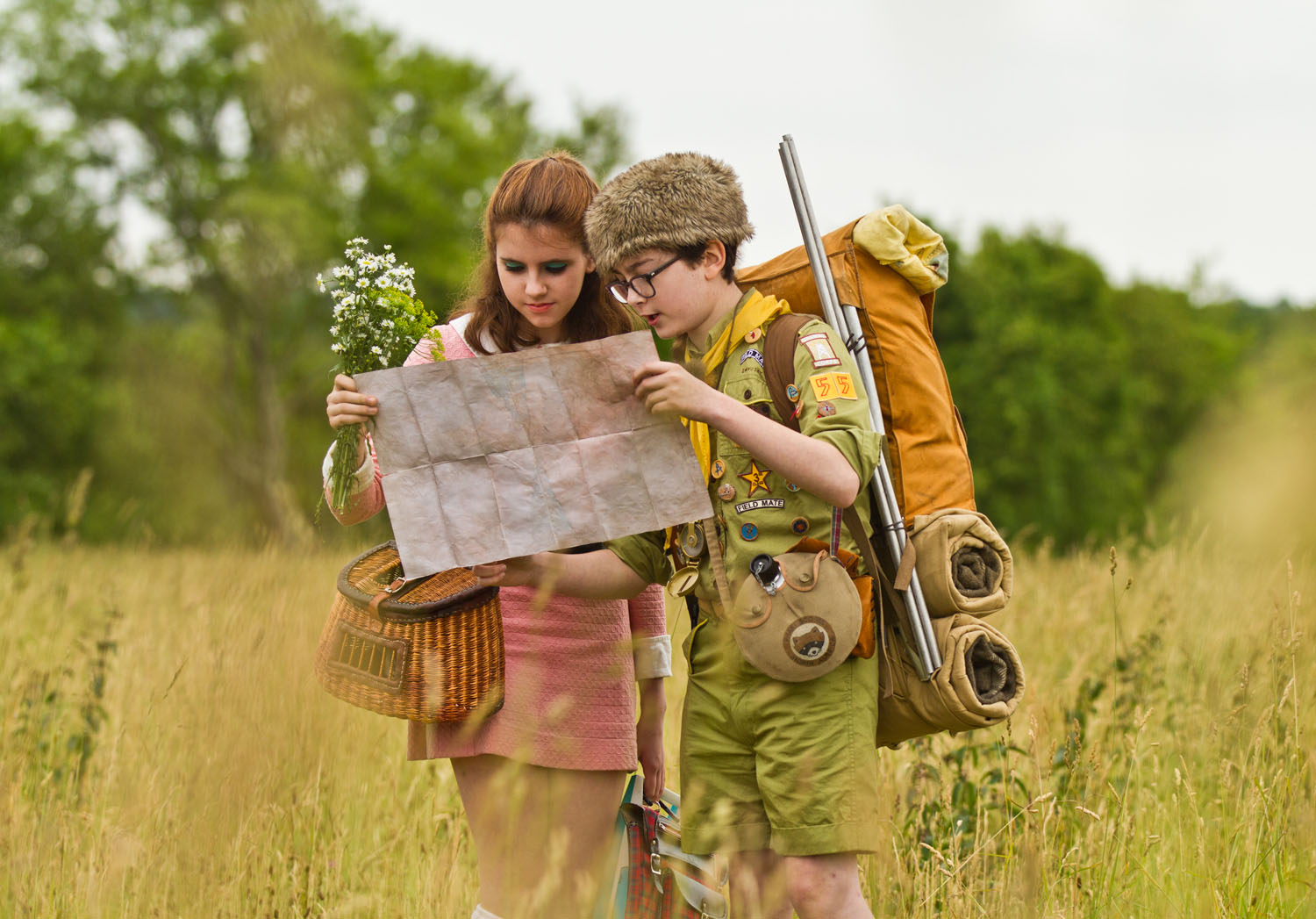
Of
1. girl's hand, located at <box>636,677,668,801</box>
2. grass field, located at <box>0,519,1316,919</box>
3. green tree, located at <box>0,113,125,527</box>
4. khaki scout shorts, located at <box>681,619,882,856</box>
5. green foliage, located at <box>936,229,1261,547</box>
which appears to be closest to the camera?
khaki scout shorts, located at <box>681,619,882,856</box>

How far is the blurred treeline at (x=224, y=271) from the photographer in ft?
98.6

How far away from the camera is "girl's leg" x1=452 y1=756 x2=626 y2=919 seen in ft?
8.99

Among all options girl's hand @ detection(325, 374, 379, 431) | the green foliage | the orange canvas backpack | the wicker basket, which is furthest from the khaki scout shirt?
the green foliage

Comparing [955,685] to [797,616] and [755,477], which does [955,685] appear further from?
[755,477]

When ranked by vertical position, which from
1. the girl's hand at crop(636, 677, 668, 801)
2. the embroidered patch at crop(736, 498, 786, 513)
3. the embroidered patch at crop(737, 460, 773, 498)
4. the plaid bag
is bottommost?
the plaid bag

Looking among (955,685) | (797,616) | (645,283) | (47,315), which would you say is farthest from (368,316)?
(47,315)

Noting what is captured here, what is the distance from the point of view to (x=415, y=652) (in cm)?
246

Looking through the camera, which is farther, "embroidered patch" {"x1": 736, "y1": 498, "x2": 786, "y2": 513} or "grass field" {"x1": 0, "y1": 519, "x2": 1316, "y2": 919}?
"grass field" {"x1": 0, "y1": 519, "x2": 1316, "y2": 919}

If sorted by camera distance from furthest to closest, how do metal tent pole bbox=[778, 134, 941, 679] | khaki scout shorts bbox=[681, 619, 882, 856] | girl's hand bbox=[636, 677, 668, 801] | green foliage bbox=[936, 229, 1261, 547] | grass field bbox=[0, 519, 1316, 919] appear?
green foliage bbox=[936, 229, 1261, 547], girl's hand bbox=[636, 677, 668, 801], grass field bbox=[0, 519, 1316, 919], metal tent pole bbox=[778, 134, 941, 679], khaki scout shorts bbox=[681, 619, 882, 856]

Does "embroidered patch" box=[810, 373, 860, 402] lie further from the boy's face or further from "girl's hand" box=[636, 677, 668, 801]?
"girl's hand" box=[636, 677, 668, 801]

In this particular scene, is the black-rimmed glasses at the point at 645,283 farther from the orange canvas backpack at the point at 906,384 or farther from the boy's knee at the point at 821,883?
the boy's knee at the point at 821,883

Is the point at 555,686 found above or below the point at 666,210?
below

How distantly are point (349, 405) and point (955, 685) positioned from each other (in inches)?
57.2

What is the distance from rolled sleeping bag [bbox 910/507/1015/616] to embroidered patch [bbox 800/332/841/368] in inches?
17.2
